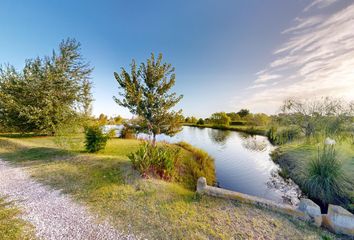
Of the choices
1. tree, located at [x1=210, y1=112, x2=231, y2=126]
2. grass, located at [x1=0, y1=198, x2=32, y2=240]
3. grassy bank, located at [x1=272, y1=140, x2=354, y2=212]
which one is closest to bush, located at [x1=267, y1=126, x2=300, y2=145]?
grassy bank, located at [x1=272, y1=140, x2=354, y2=212]

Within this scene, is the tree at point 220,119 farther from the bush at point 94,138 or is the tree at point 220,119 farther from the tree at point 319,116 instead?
the bush at point 94,138

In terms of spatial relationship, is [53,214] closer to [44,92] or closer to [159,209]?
[159,209]

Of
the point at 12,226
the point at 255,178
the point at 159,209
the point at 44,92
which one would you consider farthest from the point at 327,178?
the point at 44,92

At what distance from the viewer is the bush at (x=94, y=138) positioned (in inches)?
285

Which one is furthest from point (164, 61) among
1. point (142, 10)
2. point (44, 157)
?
point (44, 157)

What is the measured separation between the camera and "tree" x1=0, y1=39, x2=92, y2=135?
36.4ft

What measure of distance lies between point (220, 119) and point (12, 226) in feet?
132

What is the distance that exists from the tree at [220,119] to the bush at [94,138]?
3530cm

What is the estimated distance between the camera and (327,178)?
4984 millimetres

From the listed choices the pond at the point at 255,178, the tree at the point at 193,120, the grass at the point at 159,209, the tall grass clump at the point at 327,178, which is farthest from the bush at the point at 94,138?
the tree at the point at 193,120

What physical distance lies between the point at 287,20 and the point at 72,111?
58.2 ft

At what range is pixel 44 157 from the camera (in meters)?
6.74

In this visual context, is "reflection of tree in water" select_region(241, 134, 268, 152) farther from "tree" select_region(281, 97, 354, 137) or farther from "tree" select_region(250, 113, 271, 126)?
"tree" select_region(250, 113, 271, 126)

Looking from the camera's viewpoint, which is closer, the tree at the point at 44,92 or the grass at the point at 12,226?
the grass at the point at 12,226
